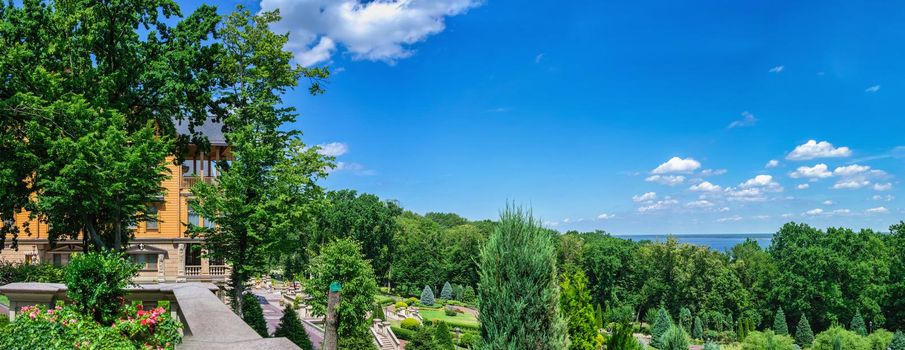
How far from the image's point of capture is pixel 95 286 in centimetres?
893

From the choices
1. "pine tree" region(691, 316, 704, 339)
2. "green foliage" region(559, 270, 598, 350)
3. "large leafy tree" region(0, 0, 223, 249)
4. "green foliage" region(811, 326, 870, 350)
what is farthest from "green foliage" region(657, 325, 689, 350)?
"pine tree" region(691, 316, 704, 339)

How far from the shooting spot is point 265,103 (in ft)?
73.7

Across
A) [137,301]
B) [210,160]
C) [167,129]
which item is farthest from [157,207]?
[137,301]

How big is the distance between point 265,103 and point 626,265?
197 ft

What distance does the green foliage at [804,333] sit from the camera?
55.9 m

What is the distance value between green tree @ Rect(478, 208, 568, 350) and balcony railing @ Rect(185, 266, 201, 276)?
102 ft

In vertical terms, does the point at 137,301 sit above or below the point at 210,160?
below

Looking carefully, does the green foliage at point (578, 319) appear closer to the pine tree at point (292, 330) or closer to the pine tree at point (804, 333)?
the pine tree at point (292, 330)

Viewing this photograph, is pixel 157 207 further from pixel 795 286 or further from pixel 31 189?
pixel 795 286

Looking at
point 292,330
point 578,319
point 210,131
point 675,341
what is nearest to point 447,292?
point 210,131

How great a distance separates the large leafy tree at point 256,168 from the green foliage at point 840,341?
4078 cm

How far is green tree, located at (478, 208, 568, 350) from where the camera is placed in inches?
381

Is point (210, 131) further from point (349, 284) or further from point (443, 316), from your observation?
point (443, 316)

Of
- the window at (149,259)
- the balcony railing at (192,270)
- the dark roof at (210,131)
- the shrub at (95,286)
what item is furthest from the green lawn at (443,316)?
the shrub at (95,286)
